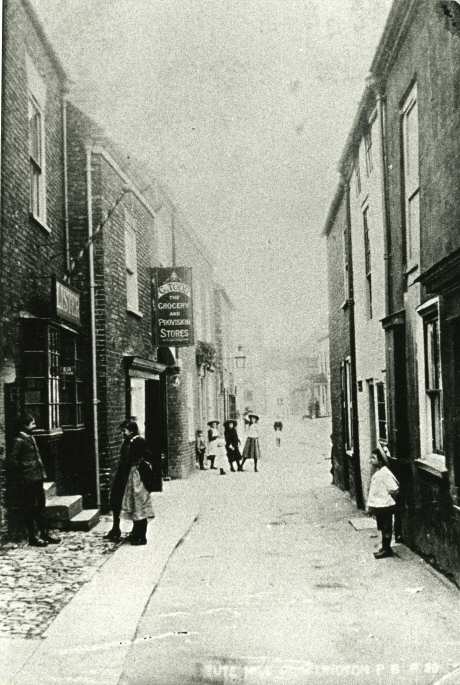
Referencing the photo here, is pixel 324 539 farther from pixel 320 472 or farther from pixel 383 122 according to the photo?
pixel 320 472

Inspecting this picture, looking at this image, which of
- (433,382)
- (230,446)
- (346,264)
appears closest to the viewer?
(433,382)

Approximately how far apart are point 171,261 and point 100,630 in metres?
14.2

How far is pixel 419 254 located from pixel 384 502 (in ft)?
9.49

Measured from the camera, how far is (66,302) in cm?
1071

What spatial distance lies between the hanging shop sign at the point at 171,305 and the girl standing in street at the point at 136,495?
638 centimetres

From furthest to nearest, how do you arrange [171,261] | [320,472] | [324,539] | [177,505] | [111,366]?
[320,472], [171,261], [177,505], [111,366], [324,539]

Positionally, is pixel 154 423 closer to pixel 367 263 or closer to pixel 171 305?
pixel 171 305

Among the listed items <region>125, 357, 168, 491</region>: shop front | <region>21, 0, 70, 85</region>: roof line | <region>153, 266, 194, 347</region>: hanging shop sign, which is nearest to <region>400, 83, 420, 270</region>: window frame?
<region>21, 0, 70, 85</region>: roof line

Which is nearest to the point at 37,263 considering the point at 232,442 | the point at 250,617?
the point at 250,617

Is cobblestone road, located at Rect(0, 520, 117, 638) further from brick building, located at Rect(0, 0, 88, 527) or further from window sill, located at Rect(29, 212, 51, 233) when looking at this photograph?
window sill, located at Rect(29, 212, 51, 233)

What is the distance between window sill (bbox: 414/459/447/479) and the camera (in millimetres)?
7846

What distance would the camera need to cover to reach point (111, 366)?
41.6 feet

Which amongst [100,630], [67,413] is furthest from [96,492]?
[100,630]

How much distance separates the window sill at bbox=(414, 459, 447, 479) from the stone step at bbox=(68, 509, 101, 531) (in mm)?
4529
